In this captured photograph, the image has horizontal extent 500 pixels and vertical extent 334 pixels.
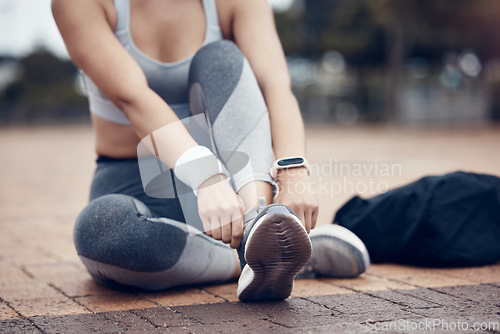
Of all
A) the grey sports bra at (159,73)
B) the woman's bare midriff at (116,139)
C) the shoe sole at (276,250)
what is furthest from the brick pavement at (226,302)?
the grey sports bra at (159,73)

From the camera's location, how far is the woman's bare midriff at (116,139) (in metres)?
2.38

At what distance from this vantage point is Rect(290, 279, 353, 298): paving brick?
2.09m

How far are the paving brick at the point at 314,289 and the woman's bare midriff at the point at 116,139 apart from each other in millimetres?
804

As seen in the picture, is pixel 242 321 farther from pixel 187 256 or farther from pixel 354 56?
pixel 354 56

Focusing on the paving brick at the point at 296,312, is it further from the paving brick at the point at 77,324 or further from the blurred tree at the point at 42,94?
the blurred tree at the point at 42,94

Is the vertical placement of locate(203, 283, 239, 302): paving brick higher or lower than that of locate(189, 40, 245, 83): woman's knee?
lower

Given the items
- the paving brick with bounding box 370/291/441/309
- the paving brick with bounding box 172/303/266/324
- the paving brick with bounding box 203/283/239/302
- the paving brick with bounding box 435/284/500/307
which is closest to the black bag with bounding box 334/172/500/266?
the paving brick with bounding box 435/284/500/307

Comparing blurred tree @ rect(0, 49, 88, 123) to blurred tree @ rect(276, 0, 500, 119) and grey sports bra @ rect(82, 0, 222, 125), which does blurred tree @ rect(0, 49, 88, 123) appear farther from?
grey sports bra @ rect(82, 0, 222, 125)

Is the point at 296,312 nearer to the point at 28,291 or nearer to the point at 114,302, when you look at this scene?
the point at 114,302

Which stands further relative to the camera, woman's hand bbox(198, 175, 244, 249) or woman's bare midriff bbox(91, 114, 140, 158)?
woman's bare midriff bbox(91, 114, 140, 158)

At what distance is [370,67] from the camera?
32812 millimetres

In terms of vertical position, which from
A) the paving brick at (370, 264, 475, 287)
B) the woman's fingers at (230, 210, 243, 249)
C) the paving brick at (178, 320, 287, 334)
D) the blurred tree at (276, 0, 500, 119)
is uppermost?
the blurred tree at (276, 0, 500, 119)

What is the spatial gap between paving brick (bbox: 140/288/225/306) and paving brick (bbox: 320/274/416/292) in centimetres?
48

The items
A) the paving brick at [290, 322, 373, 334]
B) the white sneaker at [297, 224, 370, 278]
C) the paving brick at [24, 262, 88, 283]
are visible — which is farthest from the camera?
the paving brick at [24, 262, 88, 283]
